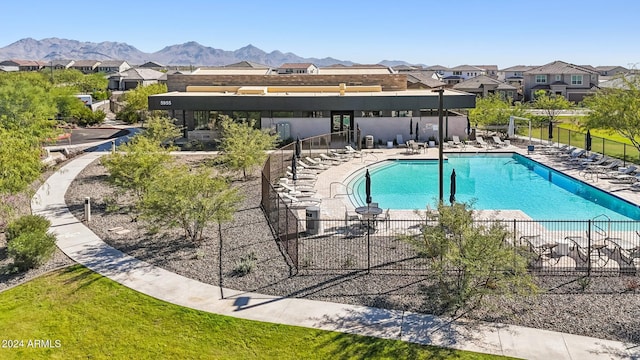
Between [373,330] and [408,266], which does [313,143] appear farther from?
[373,330]

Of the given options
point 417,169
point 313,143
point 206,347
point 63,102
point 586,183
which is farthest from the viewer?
point 63,102

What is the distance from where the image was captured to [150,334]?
11.8m

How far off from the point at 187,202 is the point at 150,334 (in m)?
5.68

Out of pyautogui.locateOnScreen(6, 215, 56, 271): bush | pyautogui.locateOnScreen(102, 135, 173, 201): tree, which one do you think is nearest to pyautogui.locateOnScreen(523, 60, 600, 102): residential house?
pyautogui.locateOnScreen(102, 135, 173, 201): tree

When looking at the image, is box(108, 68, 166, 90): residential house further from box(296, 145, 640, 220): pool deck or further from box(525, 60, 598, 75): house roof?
box(296, 145, 640, 220): pool deck

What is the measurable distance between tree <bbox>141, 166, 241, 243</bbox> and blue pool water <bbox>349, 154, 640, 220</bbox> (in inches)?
329

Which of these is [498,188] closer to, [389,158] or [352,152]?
[389,158]

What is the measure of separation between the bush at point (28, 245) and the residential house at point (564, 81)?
81206 mm

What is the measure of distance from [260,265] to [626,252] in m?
10.7

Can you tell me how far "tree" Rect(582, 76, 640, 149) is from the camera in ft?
100

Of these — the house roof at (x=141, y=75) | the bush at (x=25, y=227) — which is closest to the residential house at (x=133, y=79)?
the house roof at (x=141, y=75)

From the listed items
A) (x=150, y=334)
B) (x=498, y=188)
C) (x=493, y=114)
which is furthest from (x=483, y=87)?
(x=150, y=334)

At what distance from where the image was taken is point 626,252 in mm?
15828

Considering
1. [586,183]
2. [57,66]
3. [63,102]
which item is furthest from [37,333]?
[57,66]
